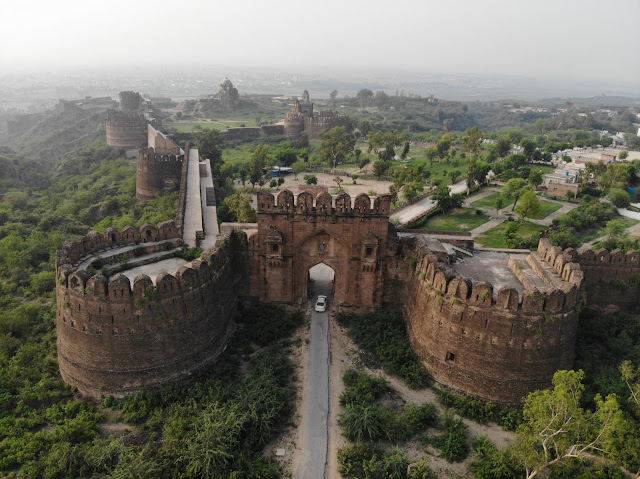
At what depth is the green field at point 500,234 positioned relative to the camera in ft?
136

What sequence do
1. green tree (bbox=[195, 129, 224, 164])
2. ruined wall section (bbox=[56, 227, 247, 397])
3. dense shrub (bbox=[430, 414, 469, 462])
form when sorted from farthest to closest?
green tree (bbox=[195, 129, 224, 164])
ruined wall section (bbox=[56, 227, 247, 397])
dense shrub (bbox=[430, 414, 469, 462])

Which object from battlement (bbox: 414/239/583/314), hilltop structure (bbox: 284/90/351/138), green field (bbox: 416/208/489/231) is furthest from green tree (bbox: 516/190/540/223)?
hilltop structure (bbox: 284/90/351/138)

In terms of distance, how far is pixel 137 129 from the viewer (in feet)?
248

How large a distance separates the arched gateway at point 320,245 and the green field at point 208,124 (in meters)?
77.7

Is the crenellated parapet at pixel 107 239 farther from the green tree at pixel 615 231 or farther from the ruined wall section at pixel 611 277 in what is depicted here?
the green tree at pixel 615 231

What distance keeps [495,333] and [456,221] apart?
28841mm

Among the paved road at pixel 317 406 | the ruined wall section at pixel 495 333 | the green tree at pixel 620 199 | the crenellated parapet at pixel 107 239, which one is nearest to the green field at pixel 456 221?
the green tree at pixel 620 199

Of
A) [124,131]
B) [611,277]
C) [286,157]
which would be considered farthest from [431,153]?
[611,277]

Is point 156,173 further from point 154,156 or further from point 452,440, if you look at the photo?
point 452,440

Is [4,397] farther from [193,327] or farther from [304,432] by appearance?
[304,432]

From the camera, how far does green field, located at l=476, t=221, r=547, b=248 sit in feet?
136

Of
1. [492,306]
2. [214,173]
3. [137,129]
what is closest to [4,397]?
[492,306]

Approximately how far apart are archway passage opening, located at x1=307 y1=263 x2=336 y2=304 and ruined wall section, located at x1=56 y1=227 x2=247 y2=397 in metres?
7.36

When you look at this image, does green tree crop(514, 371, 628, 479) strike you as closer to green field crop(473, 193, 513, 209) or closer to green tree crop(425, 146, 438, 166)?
green field crop(473, 193, 513, 209)
